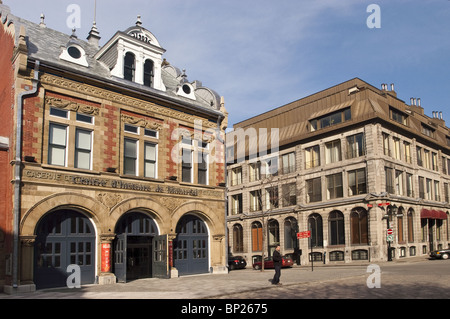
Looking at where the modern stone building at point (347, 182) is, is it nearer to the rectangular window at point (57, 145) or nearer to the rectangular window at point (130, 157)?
the rectangular window at point (130, 157)

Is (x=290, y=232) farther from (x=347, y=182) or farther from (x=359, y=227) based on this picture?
(x=347, y=182)

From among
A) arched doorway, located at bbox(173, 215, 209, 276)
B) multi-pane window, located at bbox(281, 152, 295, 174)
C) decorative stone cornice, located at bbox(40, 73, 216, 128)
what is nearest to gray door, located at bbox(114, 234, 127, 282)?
arched doorway, located at bbox(173, 215, 209, 276)

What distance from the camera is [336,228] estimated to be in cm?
4312

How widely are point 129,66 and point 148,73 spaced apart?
1.27 meters

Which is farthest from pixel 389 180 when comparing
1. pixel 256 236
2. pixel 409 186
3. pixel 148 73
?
pixel 148 73

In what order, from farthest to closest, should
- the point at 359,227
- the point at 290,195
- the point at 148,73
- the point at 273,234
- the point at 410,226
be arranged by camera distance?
the point at 273,234 < the point at 290,195 < the point at 410,226 < the point at 359,227 < the point at 148,73

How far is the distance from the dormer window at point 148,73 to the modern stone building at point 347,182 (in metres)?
16.3

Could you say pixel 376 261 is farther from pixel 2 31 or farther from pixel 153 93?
pixel 2 31

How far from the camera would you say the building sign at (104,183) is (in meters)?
18.8

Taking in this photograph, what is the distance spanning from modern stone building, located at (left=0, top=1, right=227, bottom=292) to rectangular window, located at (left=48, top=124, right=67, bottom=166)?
0.16 ft

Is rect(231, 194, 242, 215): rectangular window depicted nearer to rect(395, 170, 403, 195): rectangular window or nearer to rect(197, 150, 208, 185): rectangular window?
rect(395, 170, 403, 195): rectangular window

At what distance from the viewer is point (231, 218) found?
56500 mm

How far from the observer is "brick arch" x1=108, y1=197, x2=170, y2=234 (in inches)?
833
